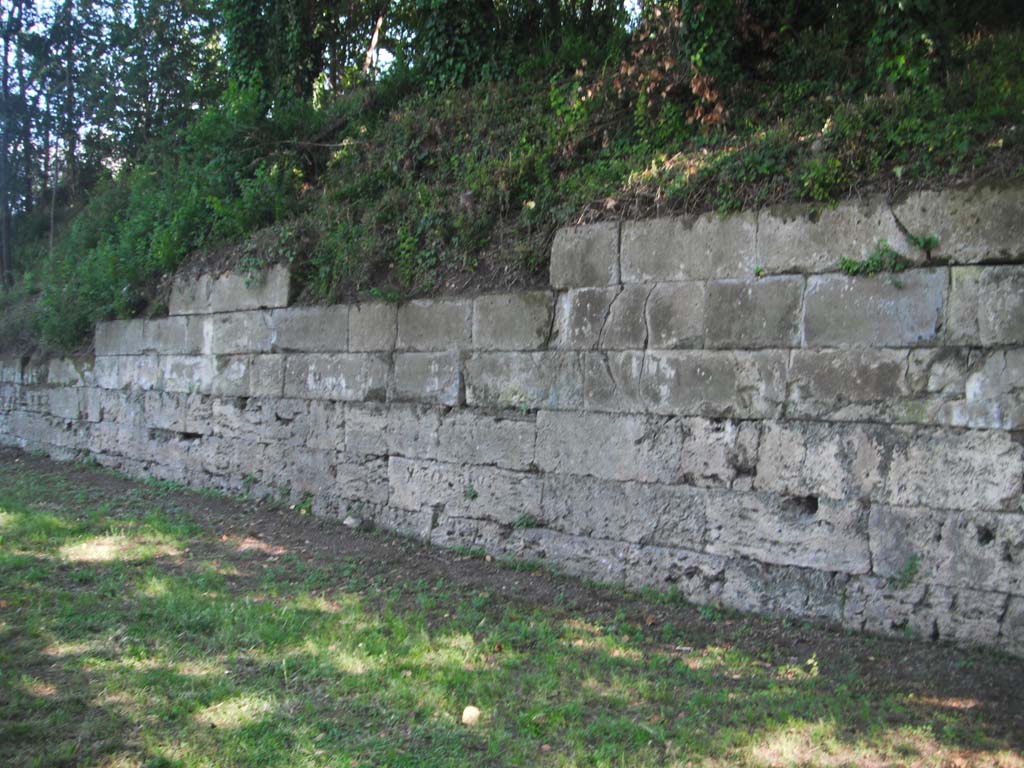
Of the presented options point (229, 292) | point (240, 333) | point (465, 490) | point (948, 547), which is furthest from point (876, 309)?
point (229, 292)

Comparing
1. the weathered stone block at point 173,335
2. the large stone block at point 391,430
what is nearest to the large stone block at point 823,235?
the large stone block at point 391,430

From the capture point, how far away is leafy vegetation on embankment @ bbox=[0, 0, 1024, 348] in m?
5.34

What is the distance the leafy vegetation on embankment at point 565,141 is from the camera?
534 cm

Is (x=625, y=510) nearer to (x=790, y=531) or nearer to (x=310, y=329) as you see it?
(x=790, y=531)

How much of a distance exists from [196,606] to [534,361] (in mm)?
2969

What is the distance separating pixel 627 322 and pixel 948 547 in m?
2.50

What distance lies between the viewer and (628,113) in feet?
23.3

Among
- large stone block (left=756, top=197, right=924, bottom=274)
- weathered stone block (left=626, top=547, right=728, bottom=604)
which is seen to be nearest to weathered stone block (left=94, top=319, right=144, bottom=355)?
weathered stone block (left=626, top=547, right=728, bottom=604)

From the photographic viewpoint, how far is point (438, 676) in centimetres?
450

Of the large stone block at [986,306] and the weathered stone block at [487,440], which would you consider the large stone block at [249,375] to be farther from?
the large stone block at [986,306]

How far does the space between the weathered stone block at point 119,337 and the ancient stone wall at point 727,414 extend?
3.43m

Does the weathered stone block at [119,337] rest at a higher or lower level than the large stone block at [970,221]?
lower

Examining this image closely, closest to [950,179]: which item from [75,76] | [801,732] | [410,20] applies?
[801,732]

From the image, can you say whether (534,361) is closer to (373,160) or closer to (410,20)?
(373,160)
